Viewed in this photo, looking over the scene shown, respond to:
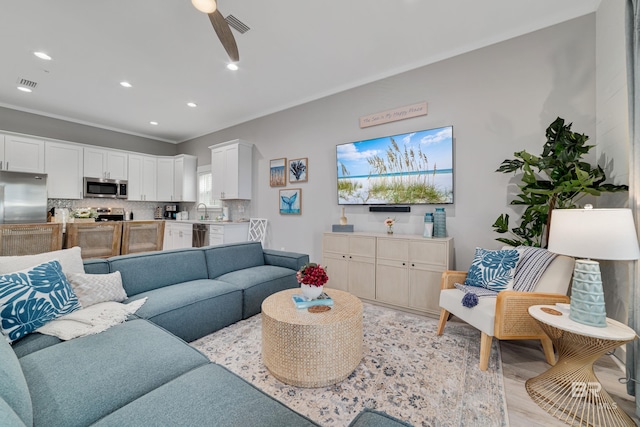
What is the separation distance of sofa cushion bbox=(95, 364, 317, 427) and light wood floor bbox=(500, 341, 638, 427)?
4.71 ft

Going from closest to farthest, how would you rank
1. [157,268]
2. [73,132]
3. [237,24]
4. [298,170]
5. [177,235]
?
[157,268] < [237,24] < [298,170] < [73,132] < [177,235]

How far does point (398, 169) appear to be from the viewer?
3.52 m

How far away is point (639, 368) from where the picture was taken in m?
1.51

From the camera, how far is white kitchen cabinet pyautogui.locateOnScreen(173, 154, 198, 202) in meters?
6.50

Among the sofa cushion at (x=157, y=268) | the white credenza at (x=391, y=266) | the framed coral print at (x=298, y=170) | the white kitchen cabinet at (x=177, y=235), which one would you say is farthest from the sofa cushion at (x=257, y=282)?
the white kitchen cabinet at (x=177, y=235)

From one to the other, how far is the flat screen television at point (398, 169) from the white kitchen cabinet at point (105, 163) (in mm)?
5171

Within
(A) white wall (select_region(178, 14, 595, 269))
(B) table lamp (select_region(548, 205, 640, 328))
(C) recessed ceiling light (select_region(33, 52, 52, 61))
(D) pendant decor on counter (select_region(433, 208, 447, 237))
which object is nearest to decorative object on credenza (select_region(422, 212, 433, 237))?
(D) pendant decor on counter (select_region(433, 208, 447, 237))

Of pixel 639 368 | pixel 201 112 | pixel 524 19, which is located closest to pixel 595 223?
pixel 639 368

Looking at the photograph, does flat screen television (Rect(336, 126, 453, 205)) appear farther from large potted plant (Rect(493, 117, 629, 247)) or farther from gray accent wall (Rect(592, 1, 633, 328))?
gray accent wall (Rect(592, 1, 633, 328))

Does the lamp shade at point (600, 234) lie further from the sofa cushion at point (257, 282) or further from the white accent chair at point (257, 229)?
the white accent chair at point (257, 229)

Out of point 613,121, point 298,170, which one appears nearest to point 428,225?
point 613,121

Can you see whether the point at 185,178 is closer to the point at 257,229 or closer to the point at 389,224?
the point at 257,229

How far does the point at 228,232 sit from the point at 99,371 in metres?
4.00

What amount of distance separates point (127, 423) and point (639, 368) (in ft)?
8.46
